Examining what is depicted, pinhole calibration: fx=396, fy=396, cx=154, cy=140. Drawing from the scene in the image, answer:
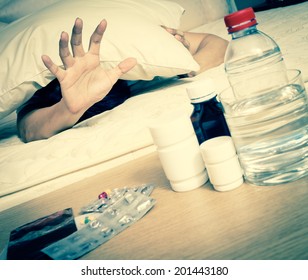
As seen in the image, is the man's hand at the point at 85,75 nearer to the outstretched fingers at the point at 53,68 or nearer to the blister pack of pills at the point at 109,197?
the outstretched fingers at the point at 53,68

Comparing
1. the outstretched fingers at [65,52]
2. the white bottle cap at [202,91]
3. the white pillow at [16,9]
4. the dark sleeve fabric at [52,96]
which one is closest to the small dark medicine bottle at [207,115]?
the white bottle cap at [202,91]

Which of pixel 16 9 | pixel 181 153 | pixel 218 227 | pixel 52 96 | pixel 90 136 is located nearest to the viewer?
pixel 218 227

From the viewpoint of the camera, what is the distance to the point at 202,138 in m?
0.60

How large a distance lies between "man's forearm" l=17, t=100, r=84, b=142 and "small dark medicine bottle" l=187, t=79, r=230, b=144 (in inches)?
20.3

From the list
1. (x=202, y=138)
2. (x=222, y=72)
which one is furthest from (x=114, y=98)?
(x=202, y=138)

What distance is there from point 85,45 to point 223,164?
0.65m

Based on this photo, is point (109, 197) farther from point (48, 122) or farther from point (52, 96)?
point (52, 96)

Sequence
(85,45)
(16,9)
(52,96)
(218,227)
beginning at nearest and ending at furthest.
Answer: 1. (218,227)
2. (85,45)
3. (52,96)
4. (16,9)

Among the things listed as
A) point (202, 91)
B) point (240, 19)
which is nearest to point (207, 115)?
point (202, 91)

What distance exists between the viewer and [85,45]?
1043 mm

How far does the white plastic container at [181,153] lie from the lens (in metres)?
0.56

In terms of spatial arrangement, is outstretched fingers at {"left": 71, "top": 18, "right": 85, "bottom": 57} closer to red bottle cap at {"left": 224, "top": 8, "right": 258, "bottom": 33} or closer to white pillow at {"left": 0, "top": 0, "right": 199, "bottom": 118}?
white pillow at {"left": 0, "top": 0, "right": 199, "bottom": 118}

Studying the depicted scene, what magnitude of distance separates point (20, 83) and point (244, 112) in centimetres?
65
